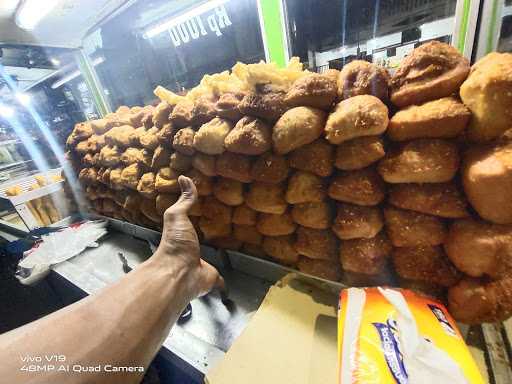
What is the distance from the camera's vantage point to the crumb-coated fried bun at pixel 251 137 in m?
1.16

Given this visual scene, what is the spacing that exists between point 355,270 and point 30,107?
1135cm

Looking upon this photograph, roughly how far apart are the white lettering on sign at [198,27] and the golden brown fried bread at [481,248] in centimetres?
478

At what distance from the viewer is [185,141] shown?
4.74ft

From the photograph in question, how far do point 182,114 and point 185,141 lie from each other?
0.18 m

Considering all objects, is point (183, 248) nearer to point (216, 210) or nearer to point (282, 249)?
point (216, 210)

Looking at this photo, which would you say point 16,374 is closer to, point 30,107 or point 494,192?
point 494,192

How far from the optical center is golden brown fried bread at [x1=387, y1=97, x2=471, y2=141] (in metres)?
0.80

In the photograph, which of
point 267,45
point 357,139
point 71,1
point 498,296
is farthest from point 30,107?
point 498,296

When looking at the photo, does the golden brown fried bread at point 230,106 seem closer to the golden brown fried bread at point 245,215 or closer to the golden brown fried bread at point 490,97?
the golden brown fried bread at point 245,215

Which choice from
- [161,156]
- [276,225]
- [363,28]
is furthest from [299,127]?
[363,28]

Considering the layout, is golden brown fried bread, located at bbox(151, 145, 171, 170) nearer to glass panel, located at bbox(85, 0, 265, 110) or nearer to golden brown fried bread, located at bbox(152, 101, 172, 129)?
golden brown fried bread, located at bbox(152, 101, 172, 129)

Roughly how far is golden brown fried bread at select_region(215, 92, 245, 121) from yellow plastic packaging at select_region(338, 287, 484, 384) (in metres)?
1.03

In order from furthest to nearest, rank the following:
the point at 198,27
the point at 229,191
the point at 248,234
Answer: the point at 198,27, the point at 248,234, the point at 229,191

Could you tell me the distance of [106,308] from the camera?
971 millimetres
